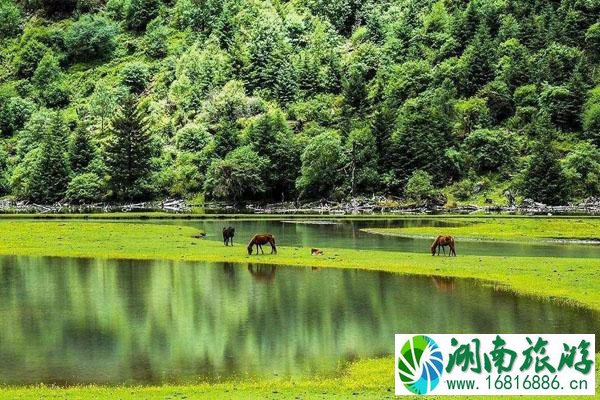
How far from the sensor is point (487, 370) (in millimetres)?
23172

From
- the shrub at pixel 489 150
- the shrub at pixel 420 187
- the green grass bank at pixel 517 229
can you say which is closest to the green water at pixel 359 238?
the green grass bank at pixel 517 229

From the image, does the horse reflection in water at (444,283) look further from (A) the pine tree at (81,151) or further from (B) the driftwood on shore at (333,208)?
(A) the pine tree at (81,151)

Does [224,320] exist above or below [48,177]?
below

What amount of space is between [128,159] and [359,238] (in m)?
103

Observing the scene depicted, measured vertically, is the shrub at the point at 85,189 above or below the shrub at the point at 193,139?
below

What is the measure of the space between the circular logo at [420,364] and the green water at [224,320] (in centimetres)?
649

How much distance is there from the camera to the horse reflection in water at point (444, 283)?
47.5 meters

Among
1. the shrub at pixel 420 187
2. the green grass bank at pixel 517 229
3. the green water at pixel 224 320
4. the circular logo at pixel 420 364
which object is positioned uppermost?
the shrub at pixel 420 187

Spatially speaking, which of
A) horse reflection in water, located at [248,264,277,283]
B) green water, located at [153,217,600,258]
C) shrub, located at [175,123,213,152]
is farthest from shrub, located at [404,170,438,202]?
horse reflection in water, located at [248,264,277,283]

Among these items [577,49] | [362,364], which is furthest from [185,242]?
[577,49]

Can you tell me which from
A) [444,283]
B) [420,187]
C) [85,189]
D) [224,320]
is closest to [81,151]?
[85,189]

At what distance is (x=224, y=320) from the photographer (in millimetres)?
38281

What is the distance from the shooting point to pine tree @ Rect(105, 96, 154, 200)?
17325 centimetres

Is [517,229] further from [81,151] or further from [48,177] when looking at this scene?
[81,151]
